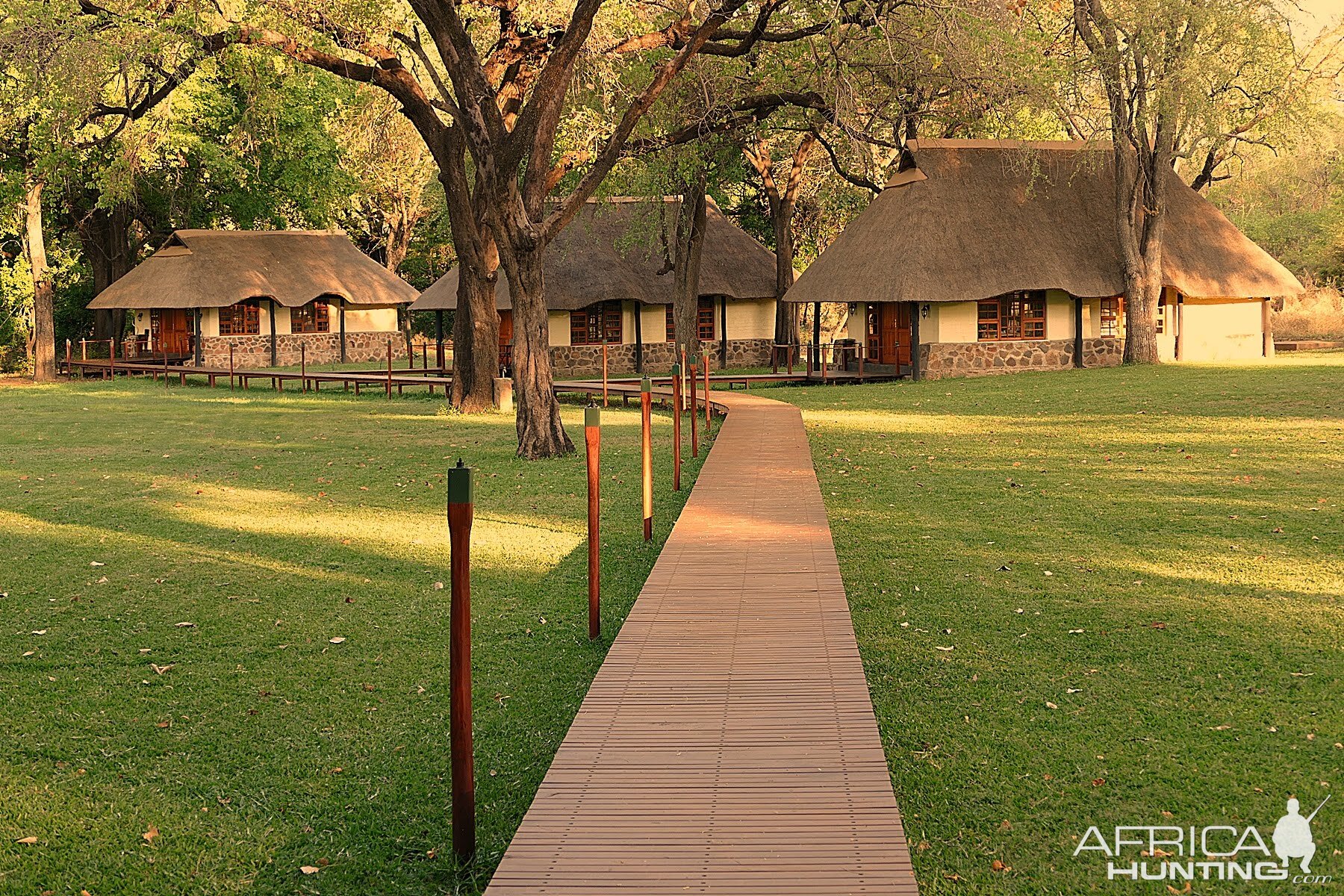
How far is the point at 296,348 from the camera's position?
4509 centimetres

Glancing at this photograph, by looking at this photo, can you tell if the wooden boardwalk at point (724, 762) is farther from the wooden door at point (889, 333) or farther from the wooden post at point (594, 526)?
the wooden door at point (889, 333)

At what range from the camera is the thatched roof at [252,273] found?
135ft

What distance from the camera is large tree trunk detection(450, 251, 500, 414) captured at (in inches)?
954

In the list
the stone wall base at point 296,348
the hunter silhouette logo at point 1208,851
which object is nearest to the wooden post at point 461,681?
the hunter silhouette logo at point 1208,851

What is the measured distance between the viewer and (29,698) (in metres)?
6.75

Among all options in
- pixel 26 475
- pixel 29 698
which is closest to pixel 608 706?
pixel 29 698

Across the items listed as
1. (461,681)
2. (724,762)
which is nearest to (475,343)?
(724,762)

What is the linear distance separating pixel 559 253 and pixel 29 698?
32.9 metres

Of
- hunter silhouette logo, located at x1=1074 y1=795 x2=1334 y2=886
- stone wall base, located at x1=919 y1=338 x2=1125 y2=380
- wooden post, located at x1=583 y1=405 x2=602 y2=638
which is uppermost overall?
stone wall base, located at x1=919 y1=338 x2=1125 y2=380

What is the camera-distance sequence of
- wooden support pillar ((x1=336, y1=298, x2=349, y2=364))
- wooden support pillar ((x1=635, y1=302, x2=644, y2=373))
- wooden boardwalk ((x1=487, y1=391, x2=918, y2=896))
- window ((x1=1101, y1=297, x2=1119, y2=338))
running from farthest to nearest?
wooden support pillar ((x1=336, y1=298, x2=349, y2=364)) < wooden support pillar ((x1=635, y1=302, x2=644, y2=373)) < window ((x1=1101, y1=297, x2=1119, y2=338)) < wooden boardwalk ((x1=487, y1=391, x2=918, y2=896))

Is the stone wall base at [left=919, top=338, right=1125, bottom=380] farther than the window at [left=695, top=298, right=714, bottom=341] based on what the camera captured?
No

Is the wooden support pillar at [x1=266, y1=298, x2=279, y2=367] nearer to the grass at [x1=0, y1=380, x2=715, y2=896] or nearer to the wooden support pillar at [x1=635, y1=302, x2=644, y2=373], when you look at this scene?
the wooden support pillar at [x1=635, y1=302, x2=644, y2=373]

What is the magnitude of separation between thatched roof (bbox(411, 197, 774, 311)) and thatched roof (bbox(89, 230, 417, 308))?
4.96m

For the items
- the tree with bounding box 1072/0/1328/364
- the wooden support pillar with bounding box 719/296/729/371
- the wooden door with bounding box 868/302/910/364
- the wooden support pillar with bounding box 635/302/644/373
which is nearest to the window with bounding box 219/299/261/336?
the wooden support pillar with bounding box 635/302/644/373
